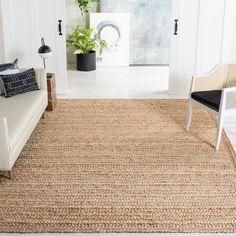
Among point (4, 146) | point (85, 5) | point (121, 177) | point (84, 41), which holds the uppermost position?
point (85, 5)

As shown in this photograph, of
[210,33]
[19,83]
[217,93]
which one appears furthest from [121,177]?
[210,33]

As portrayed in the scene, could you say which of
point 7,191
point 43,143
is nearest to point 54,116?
point 43,143

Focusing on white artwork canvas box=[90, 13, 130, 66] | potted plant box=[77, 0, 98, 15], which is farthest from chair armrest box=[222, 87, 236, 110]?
potted plant box=[77, 0, 98, 15]

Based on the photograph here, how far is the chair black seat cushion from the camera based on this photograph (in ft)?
13.6

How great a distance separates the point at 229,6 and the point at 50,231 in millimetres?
3929

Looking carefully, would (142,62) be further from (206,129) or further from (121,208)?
(121,208)

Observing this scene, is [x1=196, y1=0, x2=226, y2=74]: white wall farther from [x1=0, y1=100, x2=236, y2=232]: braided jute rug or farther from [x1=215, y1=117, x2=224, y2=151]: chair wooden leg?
[x1=215, y1=117, x2=224, y2=151]: chair wooden leg

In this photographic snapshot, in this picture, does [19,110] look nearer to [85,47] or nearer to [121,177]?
[121,177]

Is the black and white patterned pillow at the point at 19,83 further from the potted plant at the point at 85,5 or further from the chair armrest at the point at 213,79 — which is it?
the potted plant at the point at 85,5

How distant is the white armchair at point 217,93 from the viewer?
13.3ft

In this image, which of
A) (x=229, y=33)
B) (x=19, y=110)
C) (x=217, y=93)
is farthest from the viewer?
(x=229, y=33)

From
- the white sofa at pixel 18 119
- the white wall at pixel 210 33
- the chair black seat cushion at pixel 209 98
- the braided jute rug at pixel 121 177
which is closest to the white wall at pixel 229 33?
the white wall at pixel 210 33

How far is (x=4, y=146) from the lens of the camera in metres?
3.30

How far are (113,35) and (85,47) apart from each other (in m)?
0.64
